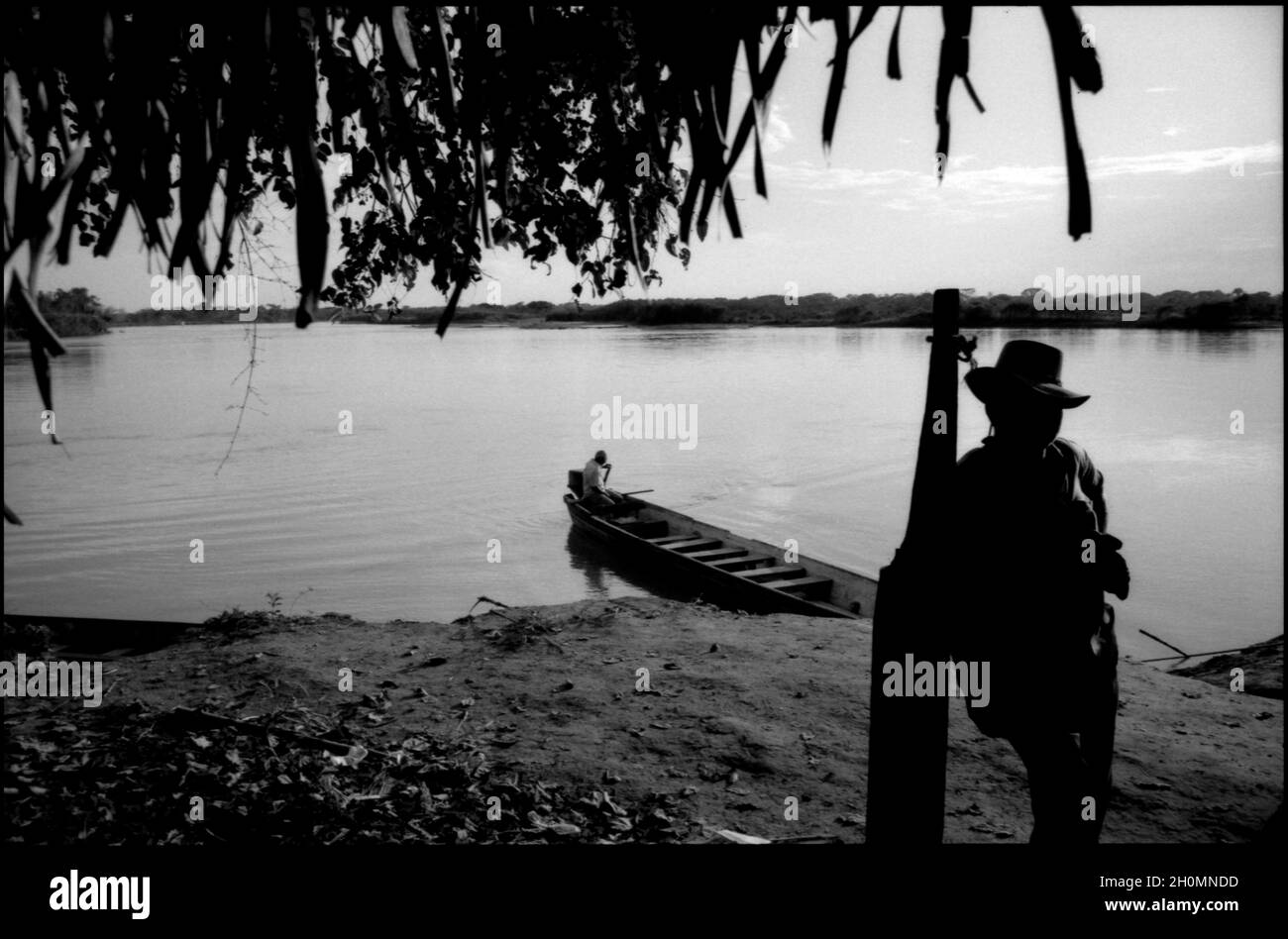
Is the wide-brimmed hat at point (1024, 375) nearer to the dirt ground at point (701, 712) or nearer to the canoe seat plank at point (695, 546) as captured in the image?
the dirt ground at point (701, 712)

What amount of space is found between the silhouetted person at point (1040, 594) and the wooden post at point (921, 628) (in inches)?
22.7

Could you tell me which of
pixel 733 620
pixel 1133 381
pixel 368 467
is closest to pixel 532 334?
pixel 1133 381

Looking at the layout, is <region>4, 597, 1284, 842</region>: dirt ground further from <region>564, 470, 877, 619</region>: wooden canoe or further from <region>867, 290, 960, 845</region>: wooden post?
<region>867, 290, 960, 845</region>: wooden post

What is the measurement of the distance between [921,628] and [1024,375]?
46.4 inches

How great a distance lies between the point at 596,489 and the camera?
18094mm

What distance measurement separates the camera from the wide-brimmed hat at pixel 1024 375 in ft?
10.8

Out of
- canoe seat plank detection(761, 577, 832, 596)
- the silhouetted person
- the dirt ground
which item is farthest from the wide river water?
canoe seat plank detection(761, 577, 832, 596)

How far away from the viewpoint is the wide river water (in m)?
17.5

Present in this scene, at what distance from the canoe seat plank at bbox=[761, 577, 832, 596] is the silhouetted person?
326 inches

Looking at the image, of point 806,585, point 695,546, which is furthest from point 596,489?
point 806,585

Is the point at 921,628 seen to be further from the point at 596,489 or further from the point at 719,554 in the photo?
the point at 596,489

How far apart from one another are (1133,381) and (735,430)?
33187 millimetres
